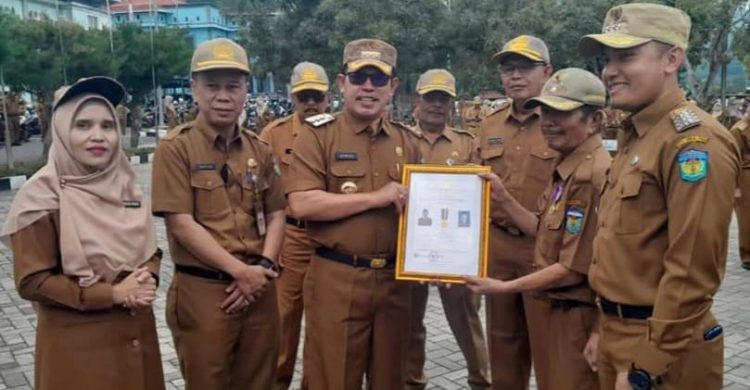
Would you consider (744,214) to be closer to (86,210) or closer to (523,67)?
(523,67)

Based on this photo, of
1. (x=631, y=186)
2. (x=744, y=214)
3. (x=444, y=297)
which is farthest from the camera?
(x=744, y=214)

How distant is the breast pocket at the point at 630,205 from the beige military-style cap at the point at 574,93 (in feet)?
2.37

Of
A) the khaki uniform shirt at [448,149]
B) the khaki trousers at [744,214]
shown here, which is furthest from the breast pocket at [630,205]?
the khaki trousers at [744,214]

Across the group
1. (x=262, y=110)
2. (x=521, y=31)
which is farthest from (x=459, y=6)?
(x=262, y=110)

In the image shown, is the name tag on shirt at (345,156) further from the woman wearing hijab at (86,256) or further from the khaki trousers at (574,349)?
the khaki trousers at (574,349)

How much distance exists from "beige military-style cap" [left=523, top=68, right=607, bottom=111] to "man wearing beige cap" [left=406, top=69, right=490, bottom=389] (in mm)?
1004

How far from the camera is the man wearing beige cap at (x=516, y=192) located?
354 cm

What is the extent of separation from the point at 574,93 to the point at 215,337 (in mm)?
1963

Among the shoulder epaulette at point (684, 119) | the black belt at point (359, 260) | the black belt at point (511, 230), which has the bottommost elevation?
the black belt at point (359, 260)

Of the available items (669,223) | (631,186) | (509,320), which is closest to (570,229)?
(631,186)

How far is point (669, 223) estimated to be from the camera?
2.11 metres

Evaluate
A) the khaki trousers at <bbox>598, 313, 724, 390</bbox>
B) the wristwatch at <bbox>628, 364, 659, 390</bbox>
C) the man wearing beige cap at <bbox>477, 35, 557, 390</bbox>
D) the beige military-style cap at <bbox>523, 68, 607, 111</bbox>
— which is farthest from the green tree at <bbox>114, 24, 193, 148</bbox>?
the wristwatch at <bbox>628, 364, 659, 390</bbox>

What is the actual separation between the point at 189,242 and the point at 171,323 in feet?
1.45

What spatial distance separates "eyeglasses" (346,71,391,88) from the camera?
126 inches
